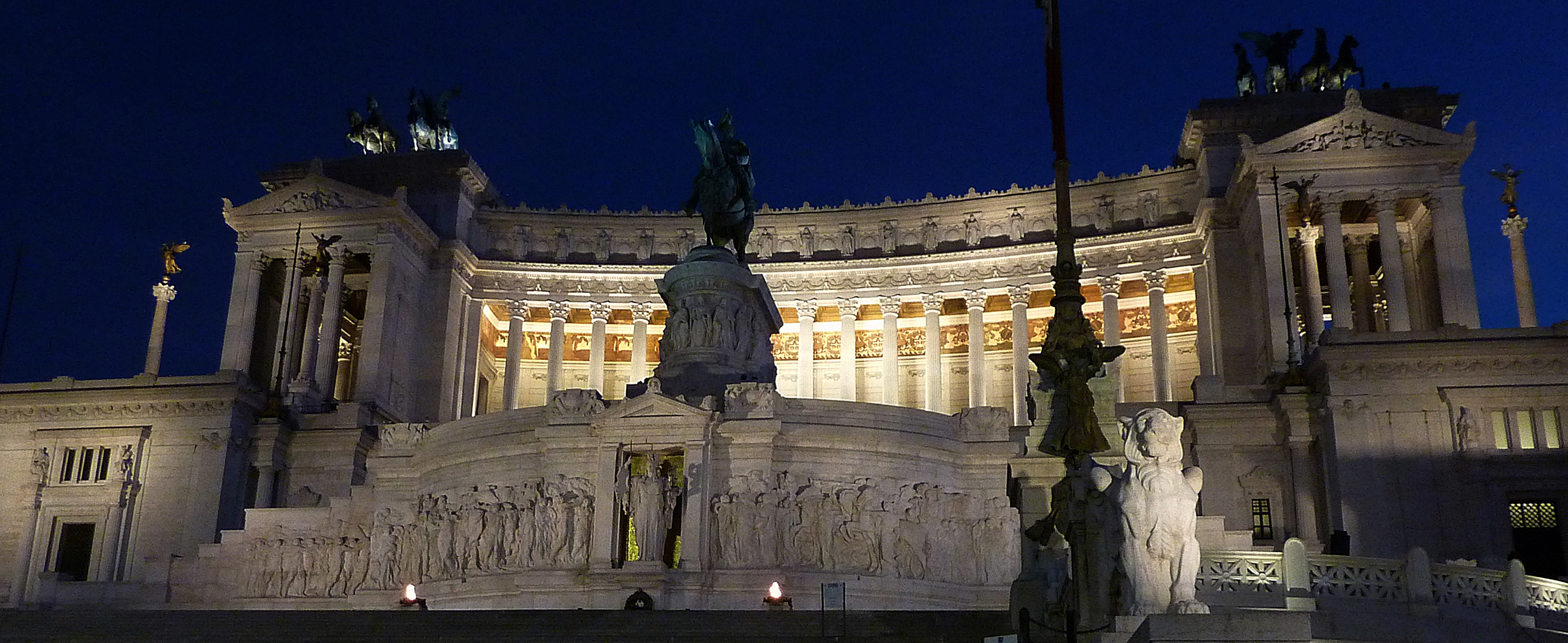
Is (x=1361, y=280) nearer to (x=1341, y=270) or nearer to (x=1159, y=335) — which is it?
(x=1341, y=270)

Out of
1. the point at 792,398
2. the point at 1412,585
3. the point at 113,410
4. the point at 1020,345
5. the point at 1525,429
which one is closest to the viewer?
the point at 1412,585

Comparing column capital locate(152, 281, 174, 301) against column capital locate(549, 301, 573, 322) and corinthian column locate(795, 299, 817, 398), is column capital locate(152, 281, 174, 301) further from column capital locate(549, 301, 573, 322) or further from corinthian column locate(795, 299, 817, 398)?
corinthian column locate(795, 299, 817, 398)

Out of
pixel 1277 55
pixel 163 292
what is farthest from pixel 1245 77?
pixel 163 292

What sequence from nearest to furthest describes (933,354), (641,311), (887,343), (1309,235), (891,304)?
(1309,235) → (933,354) → (887,343) → (891,304) → (641,311)

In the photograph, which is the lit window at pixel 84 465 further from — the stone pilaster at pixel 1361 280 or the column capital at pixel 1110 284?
the stone pilaster at pixel 1361 280

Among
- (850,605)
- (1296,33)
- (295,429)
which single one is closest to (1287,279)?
(1296,33)

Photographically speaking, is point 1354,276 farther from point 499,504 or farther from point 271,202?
point 271,202

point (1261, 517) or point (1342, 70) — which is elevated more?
point (1342, 70)

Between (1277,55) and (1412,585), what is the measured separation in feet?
156

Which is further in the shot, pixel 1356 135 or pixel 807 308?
pixel 807 308

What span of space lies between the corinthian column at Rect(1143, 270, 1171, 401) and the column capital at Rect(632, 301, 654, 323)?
22551 millimetres

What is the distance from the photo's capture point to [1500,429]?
3838cm

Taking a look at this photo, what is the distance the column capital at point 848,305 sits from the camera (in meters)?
66.1

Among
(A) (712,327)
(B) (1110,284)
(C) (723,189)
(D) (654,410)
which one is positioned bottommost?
(D) (654,410)
